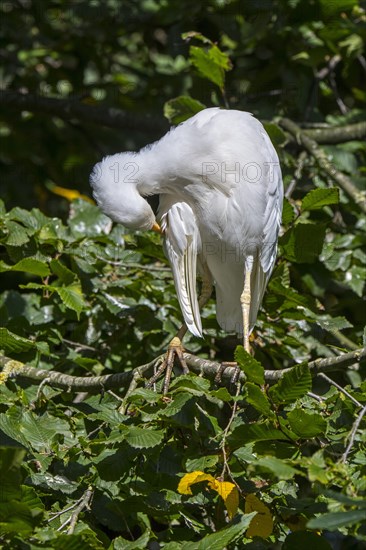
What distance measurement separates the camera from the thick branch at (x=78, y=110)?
4.56m

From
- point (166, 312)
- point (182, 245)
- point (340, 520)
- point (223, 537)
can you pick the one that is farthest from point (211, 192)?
point (340, 520)

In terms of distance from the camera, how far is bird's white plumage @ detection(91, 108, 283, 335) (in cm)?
329

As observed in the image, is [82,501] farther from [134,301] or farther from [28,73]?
[28,73]

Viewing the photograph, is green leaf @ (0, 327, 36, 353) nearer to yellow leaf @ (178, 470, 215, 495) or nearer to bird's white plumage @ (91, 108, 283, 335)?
bird's white plumage @ (91, 108, 283, 335)

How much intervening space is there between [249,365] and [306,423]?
Result: 22 centimetres

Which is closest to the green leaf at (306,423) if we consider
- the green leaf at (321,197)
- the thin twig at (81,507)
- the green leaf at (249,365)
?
the green leaf at (249,365)

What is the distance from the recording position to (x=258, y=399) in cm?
218

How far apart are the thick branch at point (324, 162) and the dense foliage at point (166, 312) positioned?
1 centimetres

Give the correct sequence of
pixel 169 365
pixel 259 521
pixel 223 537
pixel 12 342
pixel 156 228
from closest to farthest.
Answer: pixel 223 537
pixel 259 521
pixel 169 365
pixel 12 342
pixel 156 228

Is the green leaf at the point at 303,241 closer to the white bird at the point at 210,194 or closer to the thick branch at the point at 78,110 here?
the white bird at the point at 210,194

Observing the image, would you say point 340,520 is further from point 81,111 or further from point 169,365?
point 81,111

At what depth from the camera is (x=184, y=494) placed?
7.72 feet

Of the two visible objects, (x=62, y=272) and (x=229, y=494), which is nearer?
(x=229, y=494)

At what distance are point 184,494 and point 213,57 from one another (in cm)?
215
